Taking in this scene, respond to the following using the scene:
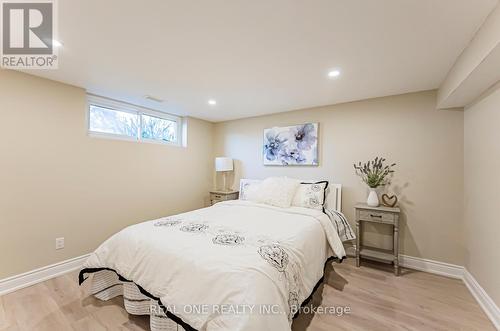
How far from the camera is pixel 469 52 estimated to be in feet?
5.34

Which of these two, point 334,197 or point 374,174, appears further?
point 334,197

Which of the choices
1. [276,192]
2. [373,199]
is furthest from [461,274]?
[276,192]

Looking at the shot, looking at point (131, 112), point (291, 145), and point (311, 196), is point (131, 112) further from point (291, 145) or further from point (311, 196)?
point (311, 196)

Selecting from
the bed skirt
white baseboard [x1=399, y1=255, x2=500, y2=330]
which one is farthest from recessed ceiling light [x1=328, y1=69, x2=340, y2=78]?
the bed skirt

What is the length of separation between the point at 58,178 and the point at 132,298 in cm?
179

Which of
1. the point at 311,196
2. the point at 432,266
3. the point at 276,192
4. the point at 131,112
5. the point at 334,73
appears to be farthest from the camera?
the point at 131,112

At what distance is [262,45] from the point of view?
1.71m

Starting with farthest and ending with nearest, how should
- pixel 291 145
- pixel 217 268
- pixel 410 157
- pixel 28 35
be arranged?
pixel 291 145
pixel 410 157
pixel 28 35
pixel 217 268

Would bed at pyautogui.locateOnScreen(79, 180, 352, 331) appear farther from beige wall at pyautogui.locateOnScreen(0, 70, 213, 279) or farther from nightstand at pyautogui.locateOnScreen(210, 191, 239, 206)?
nightstand at pyautogui.locateOnScreen(210, 191, 239, 206)

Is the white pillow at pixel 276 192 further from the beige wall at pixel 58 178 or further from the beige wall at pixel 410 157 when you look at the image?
the beige wall at pixel 58 178

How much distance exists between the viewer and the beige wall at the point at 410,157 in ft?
8.10

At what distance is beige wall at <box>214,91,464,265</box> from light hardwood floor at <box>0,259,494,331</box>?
51 cm

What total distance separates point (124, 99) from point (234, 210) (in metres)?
2.33

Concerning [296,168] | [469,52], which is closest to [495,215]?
[469,52]
